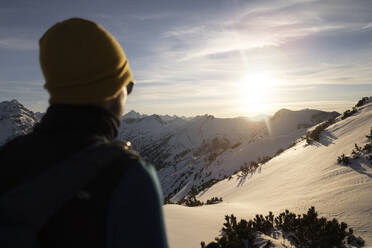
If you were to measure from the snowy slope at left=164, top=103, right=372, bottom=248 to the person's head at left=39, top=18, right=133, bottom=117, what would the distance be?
11.9 ft

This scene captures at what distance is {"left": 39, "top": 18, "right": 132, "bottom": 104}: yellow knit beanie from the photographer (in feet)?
3.79

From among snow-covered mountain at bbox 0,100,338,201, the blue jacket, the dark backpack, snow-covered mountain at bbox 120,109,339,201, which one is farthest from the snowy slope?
snow-covered mountain at bbox 120,109,339,201

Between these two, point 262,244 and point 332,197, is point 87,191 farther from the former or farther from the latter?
point 332,197

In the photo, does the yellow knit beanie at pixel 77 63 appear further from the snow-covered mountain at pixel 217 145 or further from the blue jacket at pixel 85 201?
the snow-covered mountain at pixel 217 145

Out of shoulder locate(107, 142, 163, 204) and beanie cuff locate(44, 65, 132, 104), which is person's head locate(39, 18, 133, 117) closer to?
→ beanie cuff locate(44, 65, 132, 104)

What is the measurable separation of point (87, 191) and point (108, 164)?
0.14m

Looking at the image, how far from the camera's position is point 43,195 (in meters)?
0.91

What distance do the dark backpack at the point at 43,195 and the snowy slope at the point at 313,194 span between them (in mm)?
3534

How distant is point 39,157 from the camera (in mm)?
1030

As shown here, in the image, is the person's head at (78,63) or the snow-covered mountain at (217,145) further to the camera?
the snow-covered mountain at (217,145)

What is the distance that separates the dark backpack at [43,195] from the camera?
880mm

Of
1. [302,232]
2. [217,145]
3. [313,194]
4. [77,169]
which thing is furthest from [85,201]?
[217,145]

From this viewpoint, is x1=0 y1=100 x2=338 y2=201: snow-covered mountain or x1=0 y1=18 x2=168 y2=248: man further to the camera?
x1=0 y1=100 x2=338 y2=201: snow-covered mountain

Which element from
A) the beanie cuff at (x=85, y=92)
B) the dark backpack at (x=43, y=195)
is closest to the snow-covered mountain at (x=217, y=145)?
the beanie cuff at (x=85, y=92)
